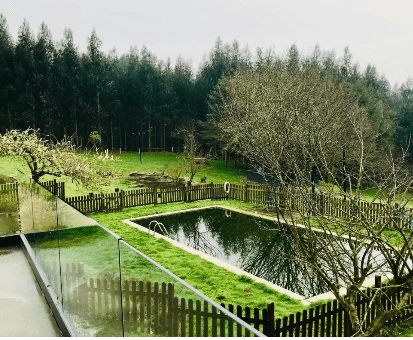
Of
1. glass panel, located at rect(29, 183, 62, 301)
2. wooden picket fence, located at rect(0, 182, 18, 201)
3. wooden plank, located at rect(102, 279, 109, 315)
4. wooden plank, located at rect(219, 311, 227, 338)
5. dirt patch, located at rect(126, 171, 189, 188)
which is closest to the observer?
wooden plank, located at rect(219, 311, 227, 338)

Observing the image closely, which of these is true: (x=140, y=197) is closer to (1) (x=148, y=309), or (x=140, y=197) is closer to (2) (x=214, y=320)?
(1) (x=148, y=309)

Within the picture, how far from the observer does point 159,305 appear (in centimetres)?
300

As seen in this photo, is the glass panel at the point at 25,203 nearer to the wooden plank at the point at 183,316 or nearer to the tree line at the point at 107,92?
the wooden plank at the point at 183,316

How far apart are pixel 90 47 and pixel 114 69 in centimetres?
483

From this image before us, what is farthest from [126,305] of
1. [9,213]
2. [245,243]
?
[245,243]

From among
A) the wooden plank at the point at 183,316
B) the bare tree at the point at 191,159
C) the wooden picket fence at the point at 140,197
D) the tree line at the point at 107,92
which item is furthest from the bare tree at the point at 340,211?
the tree line at the point at 107,92

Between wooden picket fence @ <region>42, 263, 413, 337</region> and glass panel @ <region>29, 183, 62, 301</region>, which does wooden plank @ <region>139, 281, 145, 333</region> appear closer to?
wooden picket fence @ <region>42, 263, 413, 337</region>

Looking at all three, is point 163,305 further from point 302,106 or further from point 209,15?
point 209,15

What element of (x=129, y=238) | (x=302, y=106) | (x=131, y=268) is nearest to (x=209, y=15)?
(x=302, y=106)

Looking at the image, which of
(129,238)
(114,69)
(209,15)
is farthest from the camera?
(209,15)

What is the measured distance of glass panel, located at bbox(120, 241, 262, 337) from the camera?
266 cm

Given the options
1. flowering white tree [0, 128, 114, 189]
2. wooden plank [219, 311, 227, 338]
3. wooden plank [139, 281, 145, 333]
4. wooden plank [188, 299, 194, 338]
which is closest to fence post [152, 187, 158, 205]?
flowering white tree [0, 128, 114, 189]

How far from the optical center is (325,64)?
2138 inches

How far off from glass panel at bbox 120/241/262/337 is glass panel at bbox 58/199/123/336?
0.65ft
